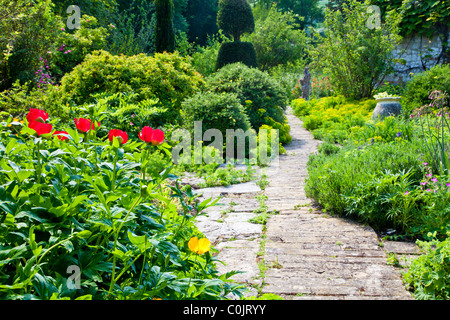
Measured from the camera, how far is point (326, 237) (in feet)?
9.96

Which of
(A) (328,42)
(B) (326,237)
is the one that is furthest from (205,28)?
(B) (326,237)

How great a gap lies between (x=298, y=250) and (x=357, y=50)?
8.33 meters

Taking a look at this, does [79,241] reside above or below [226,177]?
above

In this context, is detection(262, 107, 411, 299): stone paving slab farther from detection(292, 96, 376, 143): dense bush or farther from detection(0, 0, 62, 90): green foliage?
detection(0, 0, 62, 90): green foliage

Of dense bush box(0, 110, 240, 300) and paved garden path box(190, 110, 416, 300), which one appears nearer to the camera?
dense bush box(0, 110, 240, 300)

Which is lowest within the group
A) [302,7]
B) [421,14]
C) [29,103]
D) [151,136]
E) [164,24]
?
[151,136]

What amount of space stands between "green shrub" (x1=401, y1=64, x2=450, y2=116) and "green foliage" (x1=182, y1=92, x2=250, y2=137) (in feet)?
14.1

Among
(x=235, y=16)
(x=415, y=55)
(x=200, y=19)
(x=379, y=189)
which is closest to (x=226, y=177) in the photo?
(x=379, y=189)

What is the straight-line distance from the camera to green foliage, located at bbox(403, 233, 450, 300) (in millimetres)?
2117

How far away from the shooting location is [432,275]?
2.14 meters

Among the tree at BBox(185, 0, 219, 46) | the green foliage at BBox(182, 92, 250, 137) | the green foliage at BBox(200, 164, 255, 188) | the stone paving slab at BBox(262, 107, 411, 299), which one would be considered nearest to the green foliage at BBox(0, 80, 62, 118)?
the green foliage at BBox(182, 92, 250, 137)

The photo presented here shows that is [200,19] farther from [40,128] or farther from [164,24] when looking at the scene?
[40,128]

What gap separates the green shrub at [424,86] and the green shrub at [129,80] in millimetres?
5163
